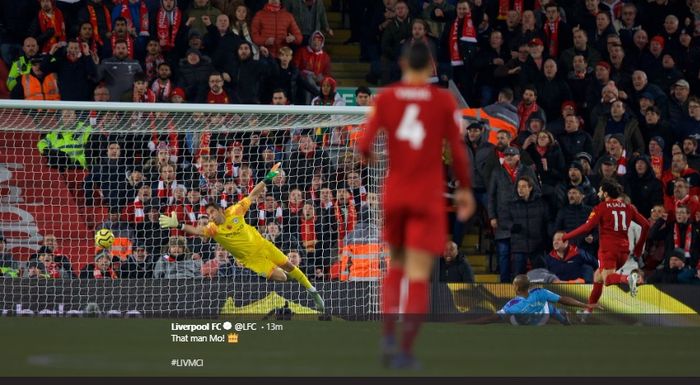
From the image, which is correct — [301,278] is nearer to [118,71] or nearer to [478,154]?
[478,154]

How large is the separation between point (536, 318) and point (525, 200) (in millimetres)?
2670

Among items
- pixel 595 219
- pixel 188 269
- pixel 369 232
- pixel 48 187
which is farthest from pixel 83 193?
pixel 595 219

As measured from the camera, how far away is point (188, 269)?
1811 cm

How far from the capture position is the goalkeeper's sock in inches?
693

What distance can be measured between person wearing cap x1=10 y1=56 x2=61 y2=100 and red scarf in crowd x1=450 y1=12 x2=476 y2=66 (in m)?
5.85

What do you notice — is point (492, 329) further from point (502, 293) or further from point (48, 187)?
point (48, 187)

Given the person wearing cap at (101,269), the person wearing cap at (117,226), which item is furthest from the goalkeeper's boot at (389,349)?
the person wearing cap at (117,226)

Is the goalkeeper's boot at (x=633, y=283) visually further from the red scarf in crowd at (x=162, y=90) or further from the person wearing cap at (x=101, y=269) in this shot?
the red scarf in crowd at (x=162, y=90)

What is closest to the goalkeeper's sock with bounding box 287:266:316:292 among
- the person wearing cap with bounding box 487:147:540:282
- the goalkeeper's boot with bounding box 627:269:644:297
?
the person wearing cap with bounding box 487:147:540:282

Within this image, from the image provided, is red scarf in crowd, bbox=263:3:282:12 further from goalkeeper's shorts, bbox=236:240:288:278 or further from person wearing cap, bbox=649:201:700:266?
person wearing cap, bbox=649:201:700:266

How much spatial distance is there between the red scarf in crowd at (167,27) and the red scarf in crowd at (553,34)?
18.2 ft

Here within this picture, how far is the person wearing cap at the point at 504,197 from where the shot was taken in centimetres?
1953

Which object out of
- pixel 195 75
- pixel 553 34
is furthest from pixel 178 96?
pixel 553 34

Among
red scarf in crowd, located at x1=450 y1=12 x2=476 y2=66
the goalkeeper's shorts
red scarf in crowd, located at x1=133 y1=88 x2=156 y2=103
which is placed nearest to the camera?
the goalkeeper's shorts
